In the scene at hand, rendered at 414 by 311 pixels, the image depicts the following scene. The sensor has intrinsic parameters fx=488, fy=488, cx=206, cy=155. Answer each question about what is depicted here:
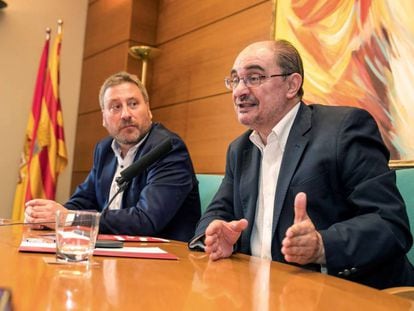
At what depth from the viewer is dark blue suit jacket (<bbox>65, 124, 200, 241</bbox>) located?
201 centimetres

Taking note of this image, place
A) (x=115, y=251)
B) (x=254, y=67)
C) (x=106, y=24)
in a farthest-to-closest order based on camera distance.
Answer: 1. (x=106, y=24)
2. (x=254, y=67)
3. (x=115, y=251)

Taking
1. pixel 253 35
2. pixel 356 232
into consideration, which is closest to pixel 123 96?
pixel 253 35

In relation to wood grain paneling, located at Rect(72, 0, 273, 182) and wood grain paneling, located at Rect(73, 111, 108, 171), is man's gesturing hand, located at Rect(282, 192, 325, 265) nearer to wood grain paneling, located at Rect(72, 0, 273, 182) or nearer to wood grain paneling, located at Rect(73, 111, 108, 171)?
wood grain paneling, located at Rect(72, 0, 273, 182)

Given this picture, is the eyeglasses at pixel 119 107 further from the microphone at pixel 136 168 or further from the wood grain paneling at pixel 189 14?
the wood grain paneling at pixel 189 14

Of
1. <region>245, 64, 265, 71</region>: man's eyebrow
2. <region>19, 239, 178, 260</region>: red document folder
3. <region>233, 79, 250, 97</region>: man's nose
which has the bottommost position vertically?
<region>19, 239, 178, 260</region>: red document folder

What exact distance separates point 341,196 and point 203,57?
2.44 meters

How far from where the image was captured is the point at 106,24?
4.70 metres

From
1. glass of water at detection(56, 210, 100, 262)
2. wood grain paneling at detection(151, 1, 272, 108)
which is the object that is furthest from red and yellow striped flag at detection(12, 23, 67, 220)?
glass of water at detection(56, 210, 100, 262)

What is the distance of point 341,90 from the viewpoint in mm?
2682

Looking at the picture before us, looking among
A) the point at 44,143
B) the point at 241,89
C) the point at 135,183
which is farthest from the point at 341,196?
the point at 44,143

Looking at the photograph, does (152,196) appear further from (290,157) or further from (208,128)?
(208,128)

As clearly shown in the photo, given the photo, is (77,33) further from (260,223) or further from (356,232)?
(356,232)

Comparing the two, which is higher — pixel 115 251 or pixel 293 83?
pixel 293 83

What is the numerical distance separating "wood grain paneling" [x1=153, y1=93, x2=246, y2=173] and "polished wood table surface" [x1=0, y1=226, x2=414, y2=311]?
2.28 meters
